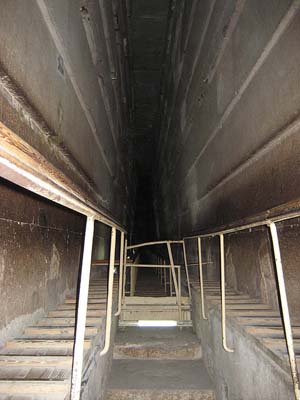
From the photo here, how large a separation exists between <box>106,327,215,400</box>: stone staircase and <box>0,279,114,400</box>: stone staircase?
3.03ft

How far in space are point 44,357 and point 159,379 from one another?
1.80 meters

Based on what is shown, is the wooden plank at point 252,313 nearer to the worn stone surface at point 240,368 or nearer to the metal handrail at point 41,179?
the worn stone surface at point 240,368

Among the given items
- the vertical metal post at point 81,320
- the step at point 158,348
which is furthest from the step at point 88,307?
the vertical metal post at point 81,320

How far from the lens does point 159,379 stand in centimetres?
306

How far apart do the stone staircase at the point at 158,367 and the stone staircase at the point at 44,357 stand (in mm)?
922

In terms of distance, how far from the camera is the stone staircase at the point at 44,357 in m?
1.39

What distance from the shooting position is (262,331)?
80.5 inches

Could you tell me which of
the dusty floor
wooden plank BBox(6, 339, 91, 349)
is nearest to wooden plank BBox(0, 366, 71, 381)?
wooden plank BBox(6, 339, 91, 349)

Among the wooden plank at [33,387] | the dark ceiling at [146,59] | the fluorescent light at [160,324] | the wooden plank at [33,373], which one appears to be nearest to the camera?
the wooden plank at [33,387]

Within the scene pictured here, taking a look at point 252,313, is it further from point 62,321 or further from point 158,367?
point 62,321

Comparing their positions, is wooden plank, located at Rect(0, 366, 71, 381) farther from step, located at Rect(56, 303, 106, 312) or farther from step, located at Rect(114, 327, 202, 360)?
step, located at Rect(114, 327, 202, 360)

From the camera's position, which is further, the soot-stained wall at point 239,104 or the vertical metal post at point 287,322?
the soot-stained wall at point 239,104

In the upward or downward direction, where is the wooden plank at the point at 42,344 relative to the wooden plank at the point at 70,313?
downward

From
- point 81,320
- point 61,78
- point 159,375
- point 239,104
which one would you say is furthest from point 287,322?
point 61,78
